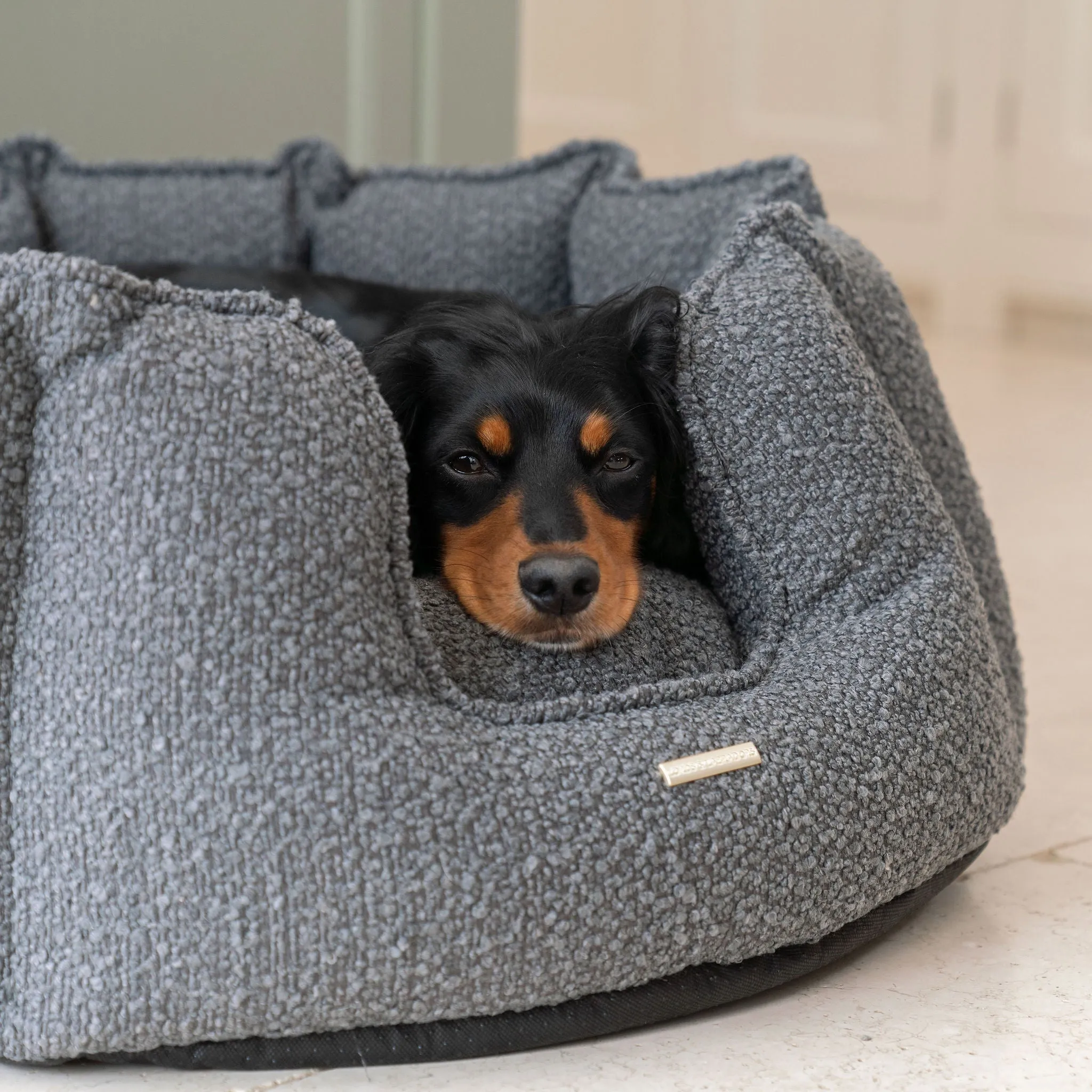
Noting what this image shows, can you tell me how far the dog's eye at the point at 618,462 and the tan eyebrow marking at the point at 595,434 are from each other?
2cm

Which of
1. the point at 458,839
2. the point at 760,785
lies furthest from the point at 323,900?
the point at 760,785

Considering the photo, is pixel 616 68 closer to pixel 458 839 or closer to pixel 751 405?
pixel 751 405

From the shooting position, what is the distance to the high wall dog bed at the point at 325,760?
1.30 meters

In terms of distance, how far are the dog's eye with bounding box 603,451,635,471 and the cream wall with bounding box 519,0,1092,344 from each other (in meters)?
4.83

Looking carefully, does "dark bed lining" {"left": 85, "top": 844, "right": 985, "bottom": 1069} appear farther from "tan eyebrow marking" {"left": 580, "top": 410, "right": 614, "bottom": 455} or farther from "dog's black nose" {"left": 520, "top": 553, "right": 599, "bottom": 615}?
"tan eyebrow marking" {"left": 580, "top": 410, "right": 614, "bottom": 455}

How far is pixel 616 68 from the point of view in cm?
654

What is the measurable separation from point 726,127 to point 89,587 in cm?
610

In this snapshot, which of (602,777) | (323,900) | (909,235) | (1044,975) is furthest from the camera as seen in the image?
(909,235)

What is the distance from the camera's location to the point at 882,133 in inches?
273

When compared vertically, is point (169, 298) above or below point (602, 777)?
above

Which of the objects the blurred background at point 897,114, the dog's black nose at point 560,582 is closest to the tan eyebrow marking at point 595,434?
the dog's black nose at point 560,582

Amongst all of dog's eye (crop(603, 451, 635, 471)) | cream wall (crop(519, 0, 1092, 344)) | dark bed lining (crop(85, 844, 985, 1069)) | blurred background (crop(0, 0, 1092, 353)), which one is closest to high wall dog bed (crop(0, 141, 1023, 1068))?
dark bed lining (crop(85, 844, 985, 1069))

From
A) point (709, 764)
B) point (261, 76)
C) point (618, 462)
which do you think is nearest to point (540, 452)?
point (618, 462)

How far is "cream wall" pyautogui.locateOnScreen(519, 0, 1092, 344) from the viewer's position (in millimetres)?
6543
